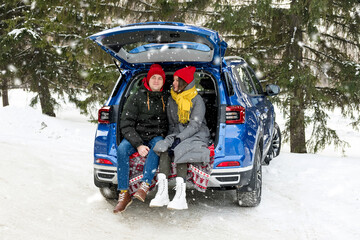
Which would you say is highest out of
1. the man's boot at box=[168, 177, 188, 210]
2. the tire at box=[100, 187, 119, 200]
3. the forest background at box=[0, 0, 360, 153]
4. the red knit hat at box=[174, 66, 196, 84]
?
the forest background at box=[0, 0, 360, 153]

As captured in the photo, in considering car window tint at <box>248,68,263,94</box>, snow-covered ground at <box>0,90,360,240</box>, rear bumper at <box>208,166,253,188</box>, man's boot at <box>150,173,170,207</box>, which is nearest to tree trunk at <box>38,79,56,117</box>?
snow-covered ground at <box>0,90,360,240</box>

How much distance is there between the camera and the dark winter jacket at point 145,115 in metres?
4.25

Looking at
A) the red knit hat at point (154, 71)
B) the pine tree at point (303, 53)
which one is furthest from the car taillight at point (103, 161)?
the pine tree at point (303, 53)

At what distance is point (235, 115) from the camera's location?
13.4 feet

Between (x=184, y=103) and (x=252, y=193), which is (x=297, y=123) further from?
(x=184, y=103)

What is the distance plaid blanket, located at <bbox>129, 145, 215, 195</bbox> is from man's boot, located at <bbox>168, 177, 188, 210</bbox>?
146 mm

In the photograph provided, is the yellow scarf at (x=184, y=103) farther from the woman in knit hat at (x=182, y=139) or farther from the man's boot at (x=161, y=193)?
the man's boot at (x=161, y=193)

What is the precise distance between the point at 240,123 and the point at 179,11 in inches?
244

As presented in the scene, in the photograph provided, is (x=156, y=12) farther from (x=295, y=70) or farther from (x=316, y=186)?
(x=316, y=186)

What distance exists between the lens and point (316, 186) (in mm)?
5547

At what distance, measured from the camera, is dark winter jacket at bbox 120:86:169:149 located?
14.0ft

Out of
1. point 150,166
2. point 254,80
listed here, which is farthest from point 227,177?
point 254,80

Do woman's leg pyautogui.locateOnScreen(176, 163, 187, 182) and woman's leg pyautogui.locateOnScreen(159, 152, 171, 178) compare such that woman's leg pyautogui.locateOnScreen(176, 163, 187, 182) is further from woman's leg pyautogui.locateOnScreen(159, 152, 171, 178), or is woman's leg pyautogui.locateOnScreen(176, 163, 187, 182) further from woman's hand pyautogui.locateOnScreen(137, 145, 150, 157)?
woman's hand pyautogui.locateOnScreen(137, 145, 150, 157)

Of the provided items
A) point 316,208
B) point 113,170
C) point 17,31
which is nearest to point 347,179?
point 316,208
